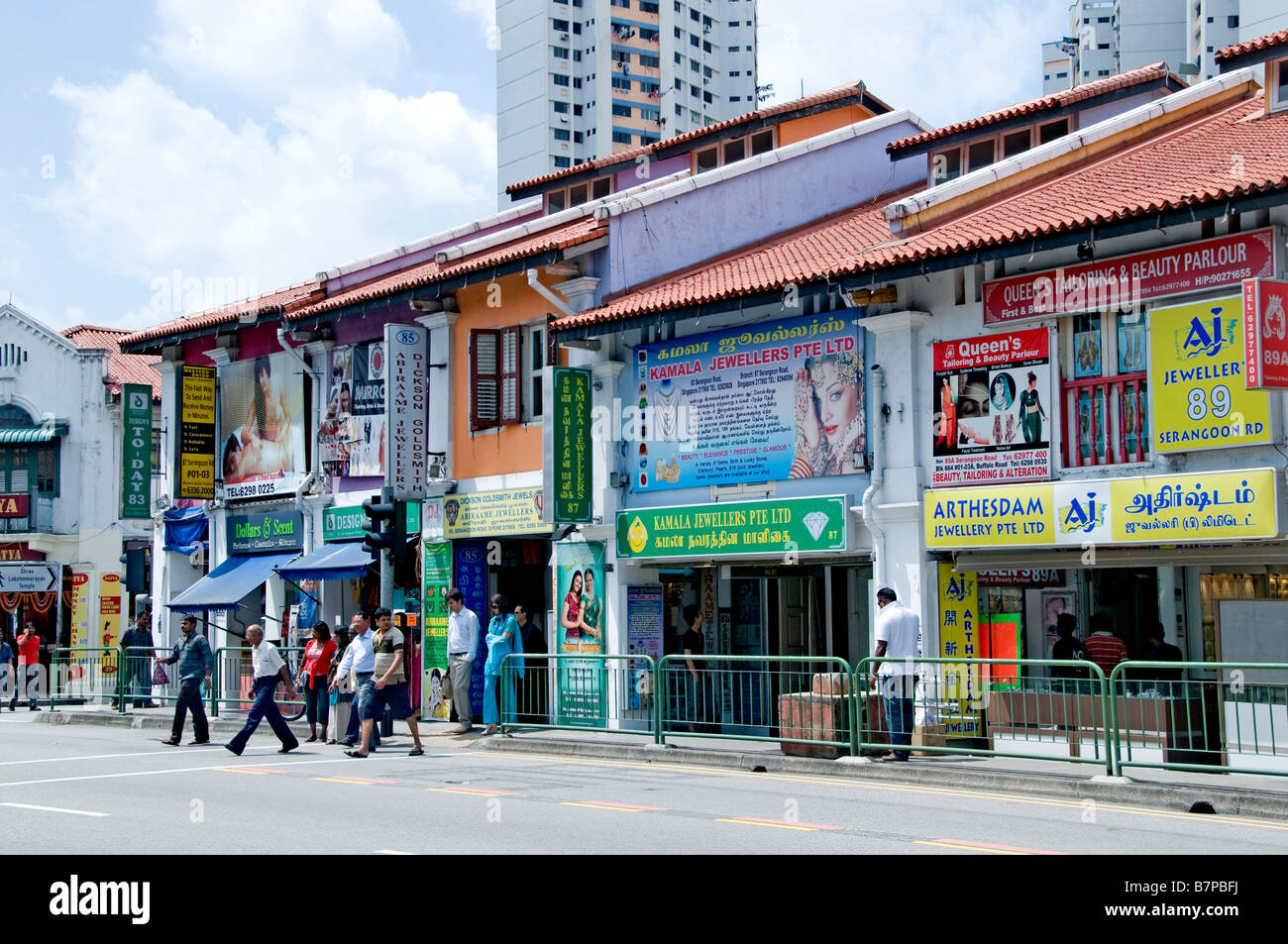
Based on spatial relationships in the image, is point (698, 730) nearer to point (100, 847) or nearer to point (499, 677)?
point (499, 677)

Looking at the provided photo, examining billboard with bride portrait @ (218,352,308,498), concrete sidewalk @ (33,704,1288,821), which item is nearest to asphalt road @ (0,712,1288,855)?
concrete sidewalk @ (33,704,1288,821)

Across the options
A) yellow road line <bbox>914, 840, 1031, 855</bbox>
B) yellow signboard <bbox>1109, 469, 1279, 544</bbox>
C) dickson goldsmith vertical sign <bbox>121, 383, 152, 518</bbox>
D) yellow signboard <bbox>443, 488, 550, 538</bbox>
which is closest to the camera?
yellow road line <bbox>914, 840, 1031, 855</bbox>

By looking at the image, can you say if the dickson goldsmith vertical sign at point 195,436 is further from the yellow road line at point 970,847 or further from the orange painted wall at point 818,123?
the yellow road line at point 970,847

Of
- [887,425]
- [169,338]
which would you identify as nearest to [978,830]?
[887,425]

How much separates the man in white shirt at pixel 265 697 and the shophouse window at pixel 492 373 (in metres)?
5.74

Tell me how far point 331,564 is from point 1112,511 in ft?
44.9

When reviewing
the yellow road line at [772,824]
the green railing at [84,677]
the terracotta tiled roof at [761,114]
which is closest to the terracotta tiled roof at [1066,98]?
the terracotta tiled roof at [761,114]

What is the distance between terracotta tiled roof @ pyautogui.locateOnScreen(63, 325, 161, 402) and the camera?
141 feet

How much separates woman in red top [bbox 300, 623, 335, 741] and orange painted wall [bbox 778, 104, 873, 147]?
39.6ft

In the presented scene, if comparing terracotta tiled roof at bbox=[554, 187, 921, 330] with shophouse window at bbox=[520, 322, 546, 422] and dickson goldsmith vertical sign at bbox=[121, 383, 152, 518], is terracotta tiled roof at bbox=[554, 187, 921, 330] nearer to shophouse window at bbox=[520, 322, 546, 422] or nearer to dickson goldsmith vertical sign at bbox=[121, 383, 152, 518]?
shophouse window at bbox=[520, 322, 546, 422]

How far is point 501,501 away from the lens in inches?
886

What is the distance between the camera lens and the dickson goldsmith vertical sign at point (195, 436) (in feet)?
93.1

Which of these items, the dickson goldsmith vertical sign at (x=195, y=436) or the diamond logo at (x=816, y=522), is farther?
the dickson goldsmith vertical sign at (x=195, y=436)

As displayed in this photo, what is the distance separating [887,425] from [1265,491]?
4.81 metres
